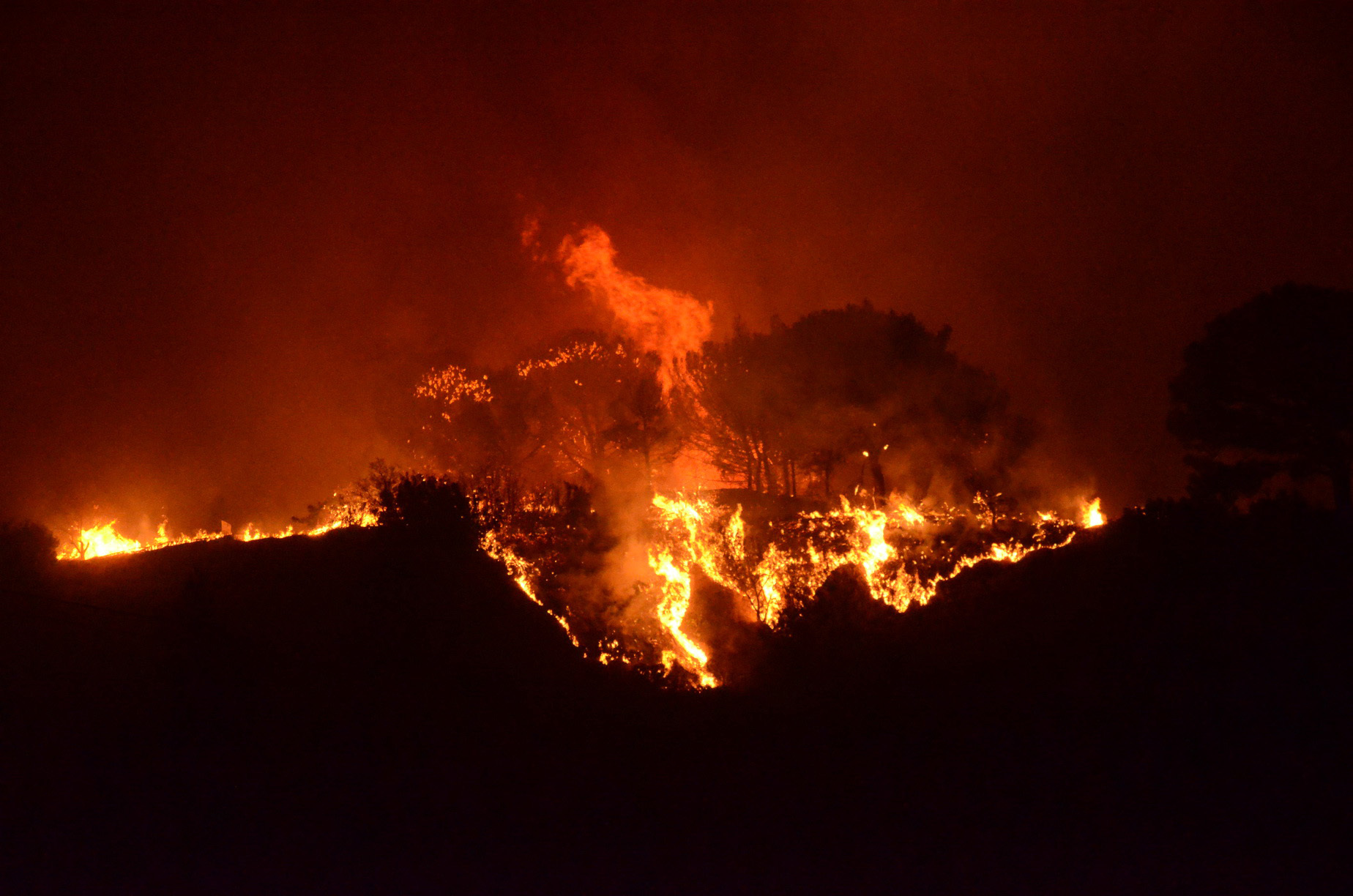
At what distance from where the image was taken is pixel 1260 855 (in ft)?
30.0

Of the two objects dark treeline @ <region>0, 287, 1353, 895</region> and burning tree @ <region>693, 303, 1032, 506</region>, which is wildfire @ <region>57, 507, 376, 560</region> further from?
burning tree @ <region>693, 303, 1032, 506</region>

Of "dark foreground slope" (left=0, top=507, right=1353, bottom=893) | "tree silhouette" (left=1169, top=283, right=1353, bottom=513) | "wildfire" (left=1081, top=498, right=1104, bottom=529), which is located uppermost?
"tree silhouette" (left=1169, top=283, right=1353, bottom=513)

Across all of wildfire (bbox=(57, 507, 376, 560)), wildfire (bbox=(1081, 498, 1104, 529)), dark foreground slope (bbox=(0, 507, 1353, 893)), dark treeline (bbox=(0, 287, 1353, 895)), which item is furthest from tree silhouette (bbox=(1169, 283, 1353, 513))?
wildfire (bbox=(57, 507, 376, 560))

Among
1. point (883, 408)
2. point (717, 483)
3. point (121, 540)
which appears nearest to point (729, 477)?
point (717, 483)

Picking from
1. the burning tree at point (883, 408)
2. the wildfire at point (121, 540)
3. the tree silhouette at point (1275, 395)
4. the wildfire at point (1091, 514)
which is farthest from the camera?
the burning tree at point (883, 408)

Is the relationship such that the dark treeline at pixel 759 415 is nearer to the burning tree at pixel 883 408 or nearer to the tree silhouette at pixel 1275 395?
the burning tree at pixel 883 408

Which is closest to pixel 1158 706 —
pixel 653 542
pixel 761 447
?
pixel 653 542

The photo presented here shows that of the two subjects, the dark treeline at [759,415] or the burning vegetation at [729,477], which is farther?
the dark treeline at [759,415]

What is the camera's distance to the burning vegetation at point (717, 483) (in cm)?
1531

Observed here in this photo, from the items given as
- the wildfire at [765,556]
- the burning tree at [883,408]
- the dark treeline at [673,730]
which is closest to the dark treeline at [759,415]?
the burning tree at [883,408]

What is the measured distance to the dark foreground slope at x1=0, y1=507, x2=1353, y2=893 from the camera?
9422mm

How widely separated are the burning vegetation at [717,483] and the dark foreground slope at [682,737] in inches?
45.3

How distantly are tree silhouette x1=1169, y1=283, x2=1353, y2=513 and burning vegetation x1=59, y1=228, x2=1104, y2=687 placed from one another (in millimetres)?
3261

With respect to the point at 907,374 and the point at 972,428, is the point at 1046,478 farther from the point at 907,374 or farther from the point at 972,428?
the point at 907,374
